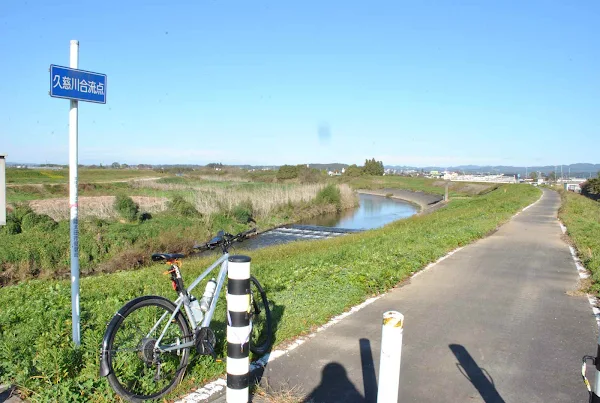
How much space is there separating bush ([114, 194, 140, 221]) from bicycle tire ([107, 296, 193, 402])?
25.9 meters

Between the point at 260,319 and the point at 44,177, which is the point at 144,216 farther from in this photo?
the point at 44,177

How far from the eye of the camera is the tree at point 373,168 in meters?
124

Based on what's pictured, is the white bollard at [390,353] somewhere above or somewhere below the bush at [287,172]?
below

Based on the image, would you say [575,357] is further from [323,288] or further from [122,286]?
[122,286]

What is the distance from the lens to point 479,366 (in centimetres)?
464

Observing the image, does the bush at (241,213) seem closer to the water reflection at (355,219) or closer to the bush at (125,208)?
the water reflection at (355,219)

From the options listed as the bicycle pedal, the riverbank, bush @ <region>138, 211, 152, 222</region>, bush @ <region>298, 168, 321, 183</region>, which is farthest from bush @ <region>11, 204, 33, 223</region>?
bush @ <region>298, 168, 321, 183</region>

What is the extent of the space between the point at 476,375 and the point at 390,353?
190cm

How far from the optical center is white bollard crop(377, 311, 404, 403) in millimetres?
2996

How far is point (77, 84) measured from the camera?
13.8ft

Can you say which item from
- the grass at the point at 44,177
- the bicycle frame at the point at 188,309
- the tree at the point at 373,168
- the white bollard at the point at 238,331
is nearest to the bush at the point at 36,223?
the grass at the point at 44,177

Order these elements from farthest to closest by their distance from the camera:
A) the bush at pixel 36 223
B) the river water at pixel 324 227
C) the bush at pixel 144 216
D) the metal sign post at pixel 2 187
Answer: the river water at pixel 324 227 → the bush at pixel 144 216 → the bush at pixel 36 223 → the metal sign post at pixel 2 187

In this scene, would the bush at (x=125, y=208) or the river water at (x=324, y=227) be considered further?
the river water at (x=324, y=227)

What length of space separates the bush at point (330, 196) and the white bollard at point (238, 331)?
4375cm
